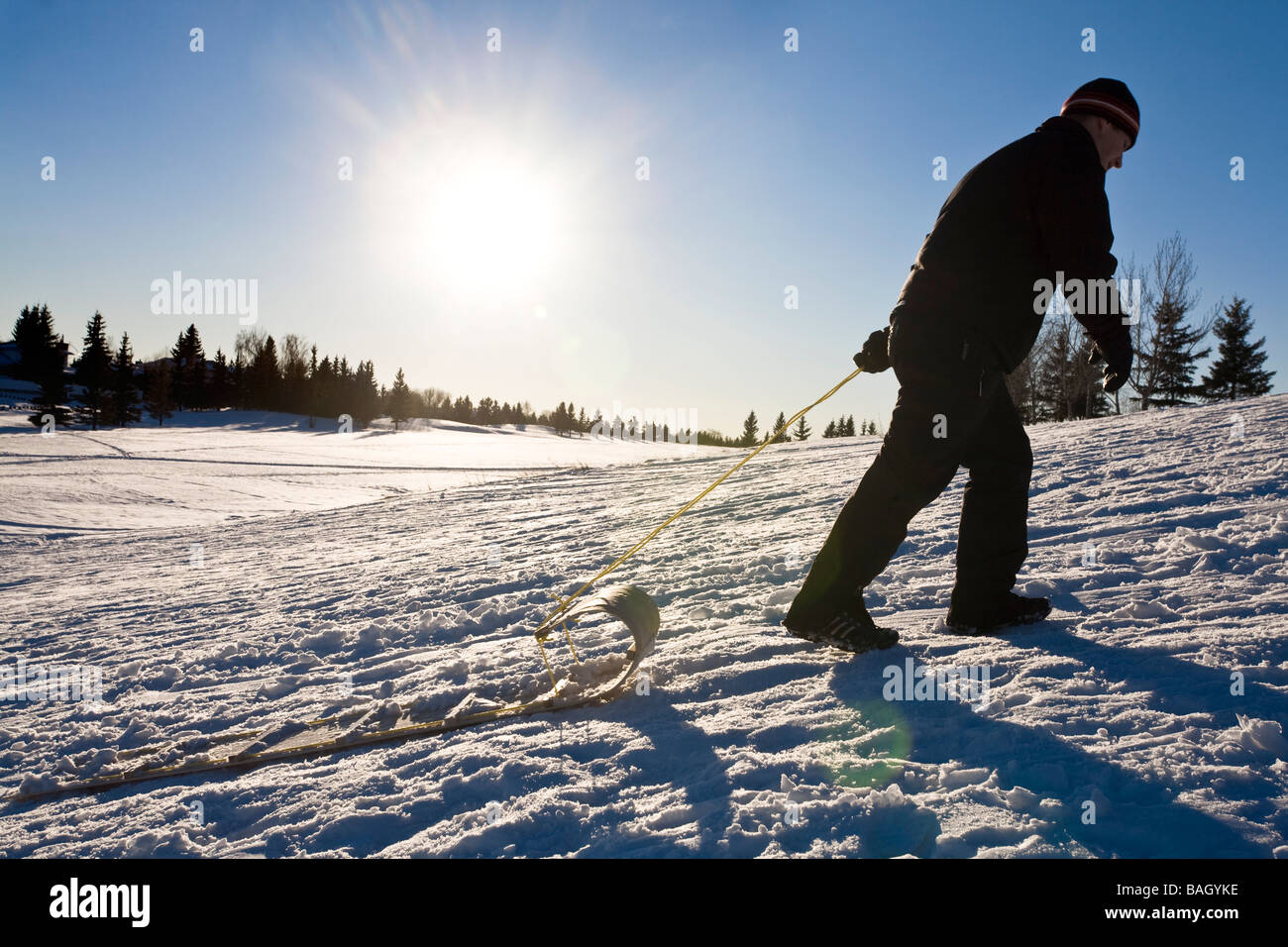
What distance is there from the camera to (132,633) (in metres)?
4.75

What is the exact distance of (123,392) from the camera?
46.2 m

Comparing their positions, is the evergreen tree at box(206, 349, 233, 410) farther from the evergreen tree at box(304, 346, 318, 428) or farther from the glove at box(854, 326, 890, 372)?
the glove at box(854, 326, 890, 372)

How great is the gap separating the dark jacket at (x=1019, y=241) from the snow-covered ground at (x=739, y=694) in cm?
134

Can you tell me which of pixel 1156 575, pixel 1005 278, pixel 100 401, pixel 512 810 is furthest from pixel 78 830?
pixel 100 401

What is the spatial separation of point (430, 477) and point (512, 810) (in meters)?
22.0

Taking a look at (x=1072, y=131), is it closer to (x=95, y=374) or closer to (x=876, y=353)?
(x=876, y=353)

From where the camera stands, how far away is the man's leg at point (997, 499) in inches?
111

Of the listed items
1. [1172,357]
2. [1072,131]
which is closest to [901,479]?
[1072,131]

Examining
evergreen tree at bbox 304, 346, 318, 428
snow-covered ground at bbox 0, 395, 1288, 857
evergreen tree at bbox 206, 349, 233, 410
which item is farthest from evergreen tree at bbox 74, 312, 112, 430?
snow-covered ground at bbox 0, 395, 1288, 857

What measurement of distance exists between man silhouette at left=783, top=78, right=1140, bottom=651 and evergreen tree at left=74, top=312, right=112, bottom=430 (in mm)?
55755

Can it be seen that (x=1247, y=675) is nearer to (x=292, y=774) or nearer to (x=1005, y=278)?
(x=1005, y=278)

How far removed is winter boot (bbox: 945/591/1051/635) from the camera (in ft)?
9.48

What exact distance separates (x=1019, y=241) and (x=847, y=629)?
1725 mm
